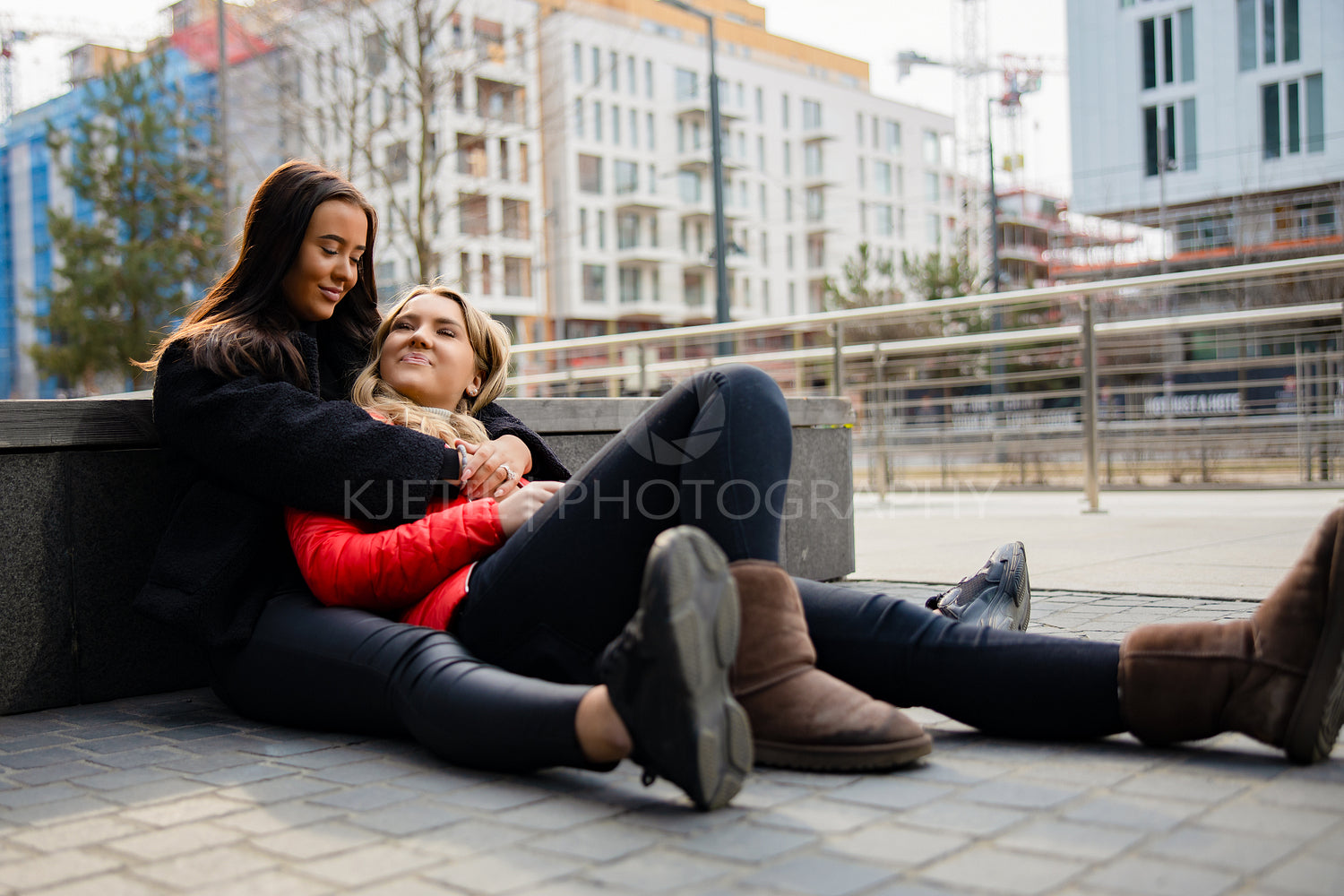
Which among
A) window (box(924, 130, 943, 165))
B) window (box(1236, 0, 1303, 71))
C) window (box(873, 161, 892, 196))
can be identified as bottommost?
window (box(1236, 0, 1303, 71))

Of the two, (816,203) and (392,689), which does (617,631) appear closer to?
(392,689)

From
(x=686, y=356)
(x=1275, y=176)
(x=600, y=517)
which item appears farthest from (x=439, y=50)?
(x=1275, y=176)

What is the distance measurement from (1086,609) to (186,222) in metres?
25.2

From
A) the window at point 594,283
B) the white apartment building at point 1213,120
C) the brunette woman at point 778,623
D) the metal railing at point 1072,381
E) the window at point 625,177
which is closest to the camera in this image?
the brunette woman at point 778,623

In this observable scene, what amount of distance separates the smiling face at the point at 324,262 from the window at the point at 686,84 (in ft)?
185

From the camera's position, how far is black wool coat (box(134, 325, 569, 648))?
2.33m

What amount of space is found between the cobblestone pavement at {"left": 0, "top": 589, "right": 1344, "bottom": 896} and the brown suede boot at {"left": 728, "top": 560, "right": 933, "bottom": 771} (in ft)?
0.16

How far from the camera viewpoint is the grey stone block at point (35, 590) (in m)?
2.77

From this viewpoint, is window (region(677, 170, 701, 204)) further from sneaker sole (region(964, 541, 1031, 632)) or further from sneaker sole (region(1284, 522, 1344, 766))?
sneaker sole (region(1284, 522, 1344, 766))

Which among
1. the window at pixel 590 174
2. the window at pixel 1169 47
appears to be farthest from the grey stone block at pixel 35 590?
the window at pixel 590 174

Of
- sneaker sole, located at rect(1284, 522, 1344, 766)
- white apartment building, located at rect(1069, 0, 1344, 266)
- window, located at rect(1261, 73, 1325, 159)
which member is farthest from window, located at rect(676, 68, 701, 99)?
sneaker sole, located at rect(1284, 522, 1344, 766)

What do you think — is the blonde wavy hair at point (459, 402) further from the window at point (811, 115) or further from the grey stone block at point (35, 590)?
the window at point (811, 115)

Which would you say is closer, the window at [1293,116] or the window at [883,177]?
the window at [1293,116]

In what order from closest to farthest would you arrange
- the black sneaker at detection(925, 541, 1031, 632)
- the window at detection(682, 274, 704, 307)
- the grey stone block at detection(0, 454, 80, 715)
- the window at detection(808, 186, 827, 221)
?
the black sneaker at detection(925, 541, 1031, 632), the grey stone block at detection(0, 454, 80, 715), the window at detection(682, 274, 704, 307), the window at detection(808, 186, 827, 221)
